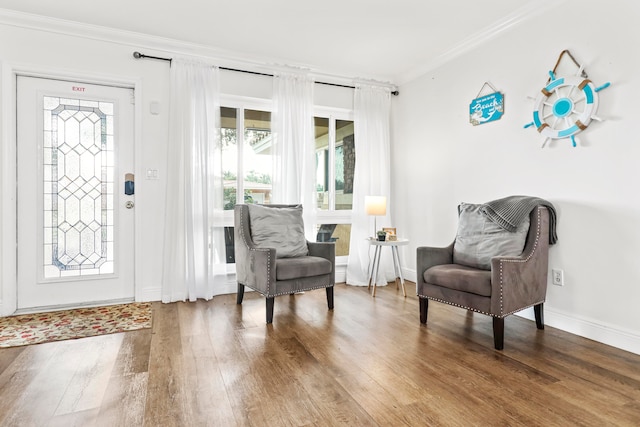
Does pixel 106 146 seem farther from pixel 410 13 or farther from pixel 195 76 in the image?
pixel 410 13

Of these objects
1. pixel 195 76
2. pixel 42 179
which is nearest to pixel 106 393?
pixel 42 179

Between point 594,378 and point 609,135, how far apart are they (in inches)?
64.0

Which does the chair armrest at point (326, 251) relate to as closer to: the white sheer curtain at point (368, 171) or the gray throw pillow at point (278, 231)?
the gray throw pillow at point (278, 231)

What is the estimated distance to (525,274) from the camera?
259 cm

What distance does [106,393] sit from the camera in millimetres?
1885

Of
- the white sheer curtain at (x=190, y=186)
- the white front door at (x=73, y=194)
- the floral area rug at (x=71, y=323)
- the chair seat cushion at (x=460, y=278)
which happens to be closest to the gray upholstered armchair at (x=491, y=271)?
the chair seat cushion at (x=460, y=278)

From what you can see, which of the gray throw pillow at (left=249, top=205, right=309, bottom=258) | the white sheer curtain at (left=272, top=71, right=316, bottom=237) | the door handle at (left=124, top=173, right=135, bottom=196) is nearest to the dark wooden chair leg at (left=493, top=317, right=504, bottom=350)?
the gray throw pillow at (left=249, top=205, right=309, bottom=258)

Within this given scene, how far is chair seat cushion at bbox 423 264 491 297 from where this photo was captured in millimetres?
2516

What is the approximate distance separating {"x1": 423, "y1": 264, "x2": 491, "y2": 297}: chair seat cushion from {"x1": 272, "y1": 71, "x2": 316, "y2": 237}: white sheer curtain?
1659 mm

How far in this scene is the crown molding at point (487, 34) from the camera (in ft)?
9.73

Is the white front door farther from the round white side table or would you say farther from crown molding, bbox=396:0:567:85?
crown molding, bbox=396:0:567:85

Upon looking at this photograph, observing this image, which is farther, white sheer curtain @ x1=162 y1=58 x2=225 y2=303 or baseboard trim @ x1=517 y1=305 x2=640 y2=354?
white sheer curtain @ x1=162 y1=58 x2=225 y2=303

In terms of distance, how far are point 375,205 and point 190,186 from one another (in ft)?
6.36

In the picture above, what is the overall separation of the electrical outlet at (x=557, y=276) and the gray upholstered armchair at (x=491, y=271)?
8.0 inches
